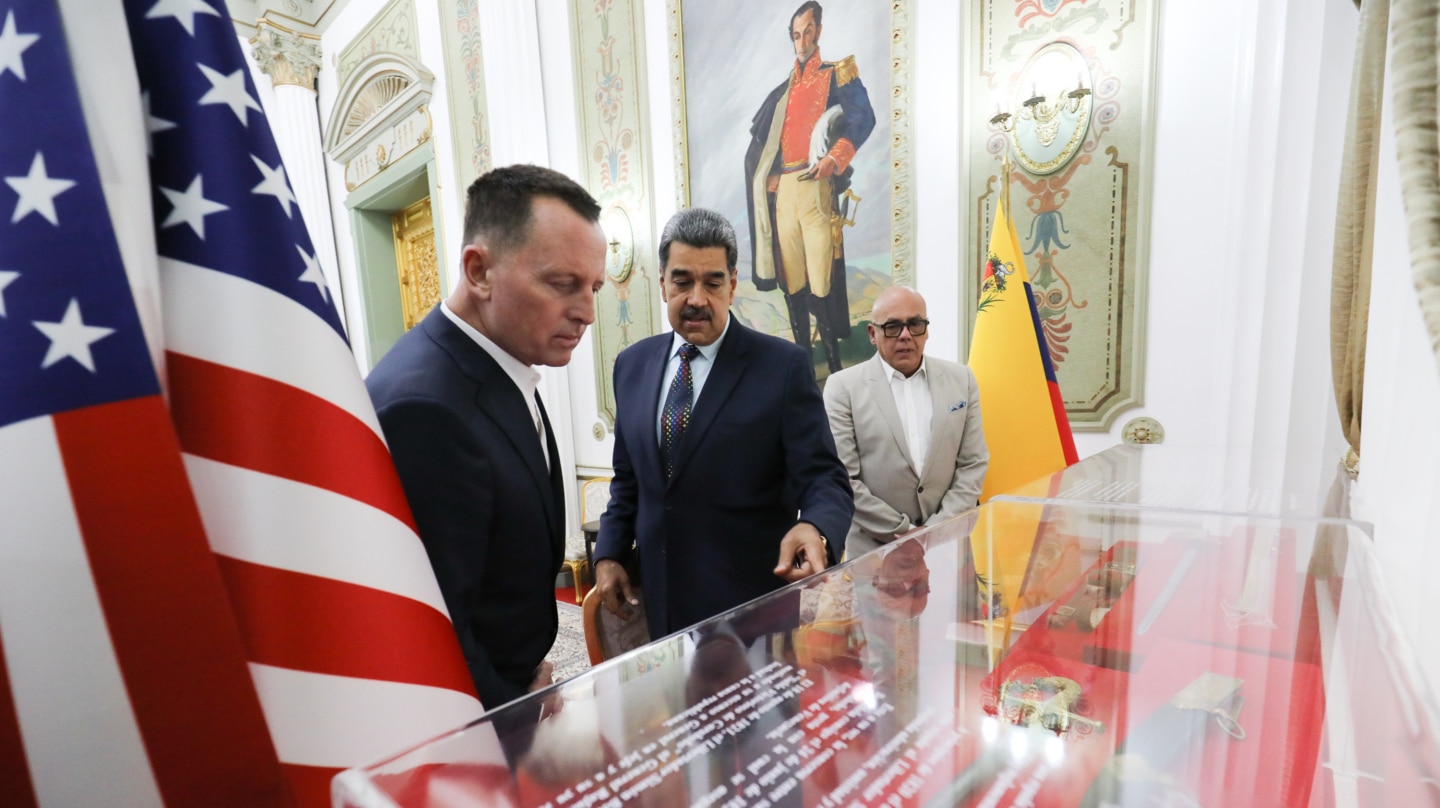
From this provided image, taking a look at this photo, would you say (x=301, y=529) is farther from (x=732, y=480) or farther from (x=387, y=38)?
(x=387, y=38)

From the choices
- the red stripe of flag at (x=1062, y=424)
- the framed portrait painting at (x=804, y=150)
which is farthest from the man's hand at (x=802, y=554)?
the framed portrait painting at (x=804, y=150)

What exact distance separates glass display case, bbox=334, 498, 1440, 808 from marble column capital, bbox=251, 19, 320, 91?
8611 millimetres

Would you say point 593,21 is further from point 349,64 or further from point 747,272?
point 349,64

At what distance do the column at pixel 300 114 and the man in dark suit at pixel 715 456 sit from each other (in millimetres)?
6758

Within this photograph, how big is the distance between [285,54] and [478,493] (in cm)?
818

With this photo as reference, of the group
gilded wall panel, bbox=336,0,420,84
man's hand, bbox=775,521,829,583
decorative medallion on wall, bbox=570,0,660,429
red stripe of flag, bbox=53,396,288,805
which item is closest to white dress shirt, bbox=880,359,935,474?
man's hand, bbox=775,521,829,583

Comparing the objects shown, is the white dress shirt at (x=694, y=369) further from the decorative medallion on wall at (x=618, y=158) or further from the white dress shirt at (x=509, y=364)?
the decorative medallion on wall at (x=618, y=158)

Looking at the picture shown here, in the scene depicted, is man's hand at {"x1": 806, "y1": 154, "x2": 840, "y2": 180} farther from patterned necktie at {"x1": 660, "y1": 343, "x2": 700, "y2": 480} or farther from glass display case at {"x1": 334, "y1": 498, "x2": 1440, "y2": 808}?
glass display case at {"x1": 334, "y1": 498, "x2": 1440, "y2": 808}

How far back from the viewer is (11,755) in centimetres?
49

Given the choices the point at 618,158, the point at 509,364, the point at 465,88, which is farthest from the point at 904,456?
the point at 465,88

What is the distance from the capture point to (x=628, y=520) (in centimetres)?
179

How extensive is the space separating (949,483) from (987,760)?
1964 mm

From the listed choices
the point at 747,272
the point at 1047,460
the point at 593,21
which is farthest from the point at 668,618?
the point at 593,21

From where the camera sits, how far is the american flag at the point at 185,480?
501mm
